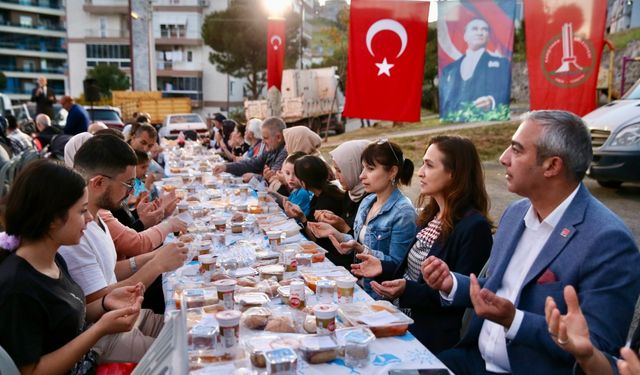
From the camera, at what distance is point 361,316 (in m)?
2.19

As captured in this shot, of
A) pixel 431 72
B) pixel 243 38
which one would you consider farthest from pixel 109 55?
pixel 431 72

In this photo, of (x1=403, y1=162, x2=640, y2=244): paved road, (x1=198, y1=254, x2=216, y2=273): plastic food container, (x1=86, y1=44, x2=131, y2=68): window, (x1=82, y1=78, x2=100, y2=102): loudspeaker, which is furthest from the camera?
(x1=86, y1=44, x2=131, y2=68): window

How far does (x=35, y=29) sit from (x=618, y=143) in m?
64.2

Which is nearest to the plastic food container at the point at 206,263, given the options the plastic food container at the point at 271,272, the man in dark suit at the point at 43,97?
the plastic food container at the point at 271,272

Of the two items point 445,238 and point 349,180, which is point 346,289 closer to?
point 445,238

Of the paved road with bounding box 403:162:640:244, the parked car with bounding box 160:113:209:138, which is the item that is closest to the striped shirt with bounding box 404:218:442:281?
the paved road with bounding box 403:162:640:244

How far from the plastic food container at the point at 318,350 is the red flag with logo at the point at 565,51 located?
361 cm

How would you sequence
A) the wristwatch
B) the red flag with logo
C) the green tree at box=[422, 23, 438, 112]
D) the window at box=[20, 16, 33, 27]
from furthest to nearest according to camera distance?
the window at box=[20, 16, 33, 27] < the green tree at box=[422, 23, 438, 112] < the red flag with logo < the wristwatch

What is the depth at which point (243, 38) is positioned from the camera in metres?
35.4

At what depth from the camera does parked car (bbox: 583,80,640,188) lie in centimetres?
695

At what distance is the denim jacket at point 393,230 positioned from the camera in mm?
3295

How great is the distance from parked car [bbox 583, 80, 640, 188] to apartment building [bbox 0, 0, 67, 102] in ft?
200

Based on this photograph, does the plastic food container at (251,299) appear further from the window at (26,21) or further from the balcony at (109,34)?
the window at (26,21)

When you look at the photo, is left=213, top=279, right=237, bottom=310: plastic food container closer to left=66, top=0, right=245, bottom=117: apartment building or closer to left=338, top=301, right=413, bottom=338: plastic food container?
left=338, top=301, right=413, bottom=338: plastic food container
